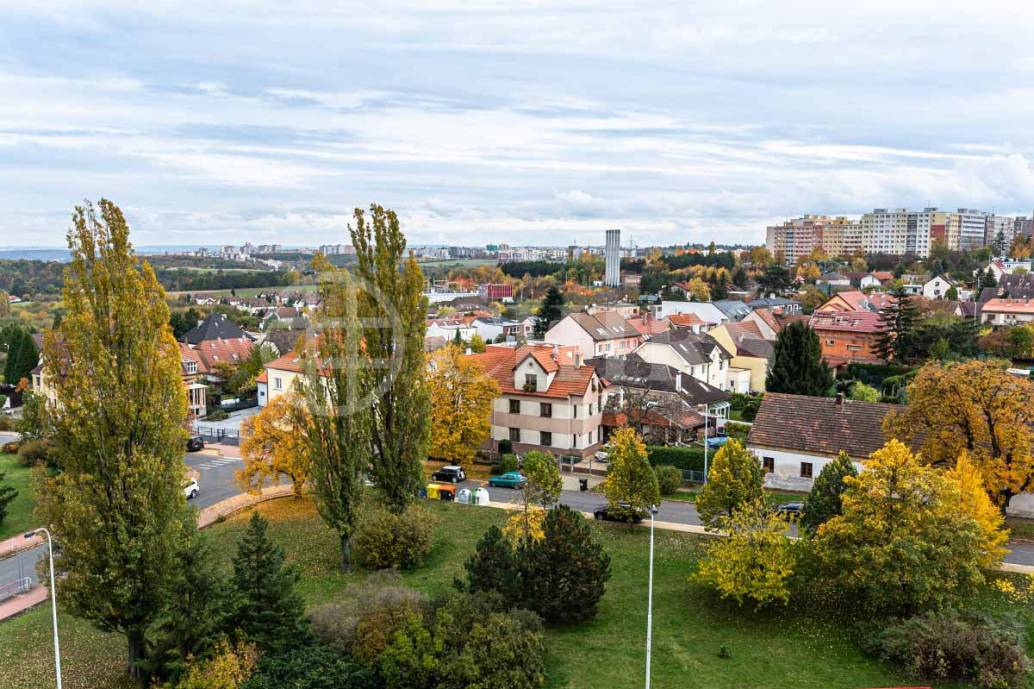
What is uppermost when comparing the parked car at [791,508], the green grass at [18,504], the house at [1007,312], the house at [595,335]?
the house at [1007,312]

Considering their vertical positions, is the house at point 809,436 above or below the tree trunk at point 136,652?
above

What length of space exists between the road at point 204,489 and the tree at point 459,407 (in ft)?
36.9

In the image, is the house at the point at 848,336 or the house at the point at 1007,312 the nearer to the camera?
the house at the point at 848,336

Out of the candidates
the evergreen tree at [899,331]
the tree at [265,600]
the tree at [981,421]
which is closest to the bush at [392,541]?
the tree at [265,600]

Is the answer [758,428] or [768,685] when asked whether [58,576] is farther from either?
[758,428]

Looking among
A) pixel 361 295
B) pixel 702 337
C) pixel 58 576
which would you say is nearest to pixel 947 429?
pixel 361 295

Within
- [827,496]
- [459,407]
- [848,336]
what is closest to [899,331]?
[848,336]

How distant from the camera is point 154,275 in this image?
19.4 metres

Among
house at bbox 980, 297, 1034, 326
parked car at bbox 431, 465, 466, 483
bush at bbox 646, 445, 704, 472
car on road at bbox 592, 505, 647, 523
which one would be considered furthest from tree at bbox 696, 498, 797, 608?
house at bbox 980, 297, 1034, 326

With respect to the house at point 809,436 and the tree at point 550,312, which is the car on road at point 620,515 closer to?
the house at point 809,436

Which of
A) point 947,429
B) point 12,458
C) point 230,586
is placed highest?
point 947,429

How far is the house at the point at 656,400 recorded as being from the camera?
50.2 meters

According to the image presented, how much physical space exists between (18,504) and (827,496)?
1524 inches

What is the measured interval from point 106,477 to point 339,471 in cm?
1004
